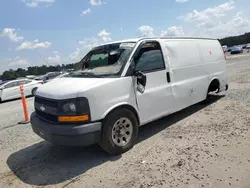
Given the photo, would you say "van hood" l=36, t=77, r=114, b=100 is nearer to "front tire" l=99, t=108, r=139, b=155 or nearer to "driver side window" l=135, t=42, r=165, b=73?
"front tire" l=99, t=108, r=139, b=155

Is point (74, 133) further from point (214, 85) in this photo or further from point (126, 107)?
point (214, 85)

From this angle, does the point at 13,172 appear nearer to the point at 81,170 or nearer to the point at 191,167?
the point at 81,170

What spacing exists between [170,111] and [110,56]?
73.5 inches

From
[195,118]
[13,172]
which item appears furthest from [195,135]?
[13,172]

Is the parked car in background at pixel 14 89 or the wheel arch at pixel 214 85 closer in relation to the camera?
the wheel arch at pixel 214 85

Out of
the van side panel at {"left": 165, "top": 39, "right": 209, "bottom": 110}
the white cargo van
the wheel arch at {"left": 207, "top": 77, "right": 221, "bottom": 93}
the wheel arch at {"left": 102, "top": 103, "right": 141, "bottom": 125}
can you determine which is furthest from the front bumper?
the wheel arch at {"left": 207, "top": 77, "right": 221, "bottom": 93}

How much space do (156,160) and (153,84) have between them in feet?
5.23

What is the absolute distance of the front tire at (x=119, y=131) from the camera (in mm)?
4012

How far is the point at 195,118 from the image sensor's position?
598 cm

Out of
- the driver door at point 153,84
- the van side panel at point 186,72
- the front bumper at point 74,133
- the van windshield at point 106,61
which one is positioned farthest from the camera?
the van side panel at point 186,72

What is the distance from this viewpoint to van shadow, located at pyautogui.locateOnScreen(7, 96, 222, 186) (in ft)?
12.6

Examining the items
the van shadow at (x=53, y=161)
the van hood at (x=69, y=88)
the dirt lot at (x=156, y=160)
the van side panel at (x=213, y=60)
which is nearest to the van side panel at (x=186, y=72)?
the van side panel at (x=213, y=60)

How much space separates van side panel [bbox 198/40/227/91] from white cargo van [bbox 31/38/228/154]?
75 cm

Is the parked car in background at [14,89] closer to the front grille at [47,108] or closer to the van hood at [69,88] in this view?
the front grille at [47,108]
